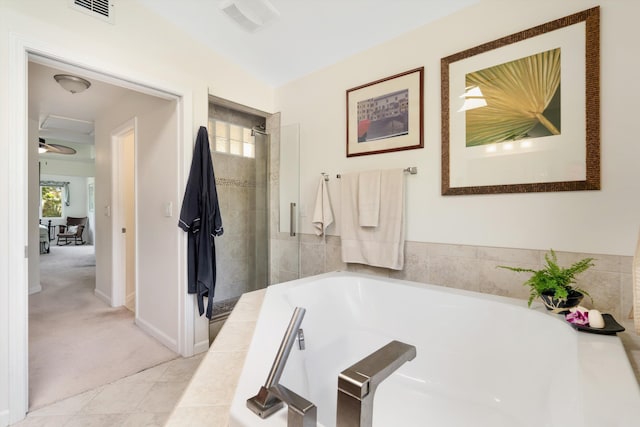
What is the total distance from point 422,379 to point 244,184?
7.16 ft

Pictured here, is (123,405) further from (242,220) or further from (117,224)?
(117,224)

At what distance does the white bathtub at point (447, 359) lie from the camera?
2.85 feet

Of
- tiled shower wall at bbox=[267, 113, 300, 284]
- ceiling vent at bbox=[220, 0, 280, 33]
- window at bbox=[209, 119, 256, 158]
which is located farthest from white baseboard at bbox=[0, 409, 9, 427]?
ceiling vent at bbox=[220, 0, 280, 33]

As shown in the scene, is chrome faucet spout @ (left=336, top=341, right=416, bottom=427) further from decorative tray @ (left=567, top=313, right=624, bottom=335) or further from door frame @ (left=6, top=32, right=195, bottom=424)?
door frame @ (left=6, top=32, right=195, bottom=424)

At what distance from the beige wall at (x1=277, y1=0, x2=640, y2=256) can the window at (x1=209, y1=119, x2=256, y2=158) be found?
0.60 meters

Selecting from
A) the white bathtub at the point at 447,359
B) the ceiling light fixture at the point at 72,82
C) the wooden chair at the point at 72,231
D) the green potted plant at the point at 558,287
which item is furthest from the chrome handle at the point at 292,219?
the wooden chair at the point at 72,231

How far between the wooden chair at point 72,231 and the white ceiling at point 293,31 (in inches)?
277

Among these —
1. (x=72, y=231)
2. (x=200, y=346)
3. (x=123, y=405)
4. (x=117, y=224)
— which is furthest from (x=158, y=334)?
(x=72, y=231)

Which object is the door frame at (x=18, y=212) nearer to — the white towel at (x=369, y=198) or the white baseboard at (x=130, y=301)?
the white baseboard at (x=130, y=301)

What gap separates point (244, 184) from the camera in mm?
2898

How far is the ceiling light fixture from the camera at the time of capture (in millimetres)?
2507

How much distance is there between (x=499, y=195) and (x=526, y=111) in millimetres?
467

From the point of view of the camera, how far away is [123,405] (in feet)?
5.56

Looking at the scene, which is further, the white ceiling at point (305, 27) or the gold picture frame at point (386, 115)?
the gold picture frame at point (386, 115)
